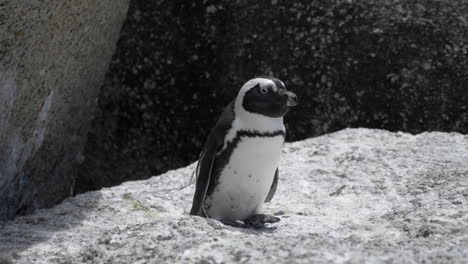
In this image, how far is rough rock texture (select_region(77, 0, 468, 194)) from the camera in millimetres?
4789

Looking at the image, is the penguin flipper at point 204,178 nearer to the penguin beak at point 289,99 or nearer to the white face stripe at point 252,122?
the white face stripe at point 252,122

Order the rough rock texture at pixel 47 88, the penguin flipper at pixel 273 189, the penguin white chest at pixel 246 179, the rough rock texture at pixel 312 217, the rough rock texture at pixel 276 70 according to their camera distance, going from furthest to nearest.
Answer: the rough rock texture at pixel 276 70 → the penguin flipper at pixel 273 189 → the rough rock texture at pixel 47 88 → the penguin white chest at pixel 246 179 → the rough rock texture at pixel 312 217

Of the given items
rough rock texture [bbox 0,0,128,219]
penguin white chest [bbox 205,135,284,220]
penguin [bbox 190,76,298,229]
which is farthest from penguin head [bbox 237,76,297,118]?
rough rock texture [bbox 0,0,128,219]

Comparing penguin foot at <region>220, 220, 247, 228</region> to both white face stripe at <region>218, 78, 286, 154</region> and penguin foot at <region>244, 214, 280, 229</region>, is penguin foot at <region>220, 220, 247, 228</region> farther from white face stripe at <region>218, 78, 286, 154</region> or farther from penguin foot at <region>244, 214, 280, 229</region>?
white face stripe at <region>218, 78, 286, 154</region>

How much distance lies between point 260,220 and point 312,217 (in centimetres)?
27

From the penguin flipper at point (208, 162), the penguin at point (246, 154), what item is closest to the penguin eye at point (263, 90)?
the penguin at point (246, 154)

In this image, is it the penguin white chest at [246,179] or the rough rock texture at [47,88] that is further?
the rough rock texture at [47,88]

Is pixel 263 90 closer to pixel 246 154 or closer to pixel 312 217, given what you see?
pixel 246 154

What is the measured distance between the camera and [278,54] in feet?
16.2

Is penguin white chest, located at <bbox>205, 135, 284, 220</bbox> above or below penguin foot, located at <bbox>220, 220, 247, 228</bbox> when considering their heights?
above

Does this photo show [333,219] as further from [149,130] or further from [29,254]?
[149,130]

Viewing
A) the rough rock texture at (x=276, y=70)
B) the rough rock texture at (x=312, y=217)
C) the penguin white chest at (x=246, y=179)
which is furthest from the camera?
the rough rock texture at (x=276, y=70)

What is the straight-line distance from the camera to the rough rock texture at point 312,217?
2.27 meters

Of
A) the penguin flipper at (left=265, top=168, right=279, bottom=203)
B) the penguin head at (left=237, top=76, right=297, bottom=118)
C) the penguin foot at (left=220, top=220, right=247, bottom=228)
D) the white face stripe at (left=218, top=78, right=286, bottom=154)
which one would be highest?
the penguin head at (left=237, top=76, right=297, bottom=118)
